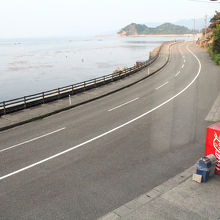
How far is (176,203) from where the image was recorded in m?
7.56

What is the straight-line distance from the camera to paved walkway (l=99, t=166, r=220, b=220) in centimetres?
702

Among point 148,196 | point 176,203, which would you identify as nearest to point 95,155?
point 148,196

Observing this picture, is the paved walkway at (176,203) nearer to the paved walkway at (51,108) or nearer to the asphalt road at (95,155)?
the asphalt road at (95,155)

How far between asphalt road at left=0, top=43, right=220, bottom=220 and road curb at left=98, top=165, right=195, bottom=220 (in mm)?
263

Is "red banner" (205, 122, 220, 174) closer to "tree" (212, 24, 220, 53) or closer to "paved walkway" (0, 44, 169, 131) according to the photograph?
"paved walkway" (0, 44, 169, 131)

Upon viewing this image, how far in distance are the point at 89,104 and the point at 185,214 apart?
15426mm

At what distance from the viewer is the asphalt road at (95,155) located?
8.02 meters

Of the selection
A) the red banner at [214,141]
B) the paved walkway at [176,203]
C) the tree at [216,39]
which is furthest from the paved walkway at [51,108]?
the tree at [216,39]

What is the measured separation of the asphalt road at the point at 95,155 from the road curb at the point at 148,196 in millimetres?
263

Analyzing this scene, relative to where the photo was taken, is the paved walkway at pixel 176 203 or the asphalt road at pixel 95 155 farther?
the asphalt road at pixel 95 155

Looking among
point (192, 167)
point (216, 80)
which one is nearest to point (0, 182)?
point (192, 167)

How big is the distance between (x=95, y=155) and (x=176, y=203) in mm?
4690

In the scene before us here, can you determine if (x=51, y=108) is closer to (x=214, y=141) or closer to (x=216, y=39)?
(x=214, y=141)

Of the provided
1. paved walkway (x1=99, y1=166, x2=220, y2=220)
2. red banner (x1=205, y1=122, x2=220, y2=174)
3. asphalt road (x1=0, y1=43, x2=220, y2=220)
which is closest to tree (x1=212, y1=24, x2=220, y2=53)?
asphalt road (x1=0, y1=43, x2=220, y2=220)
